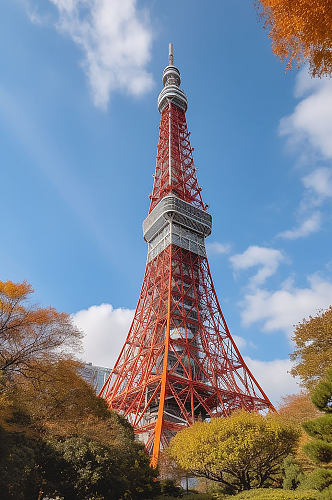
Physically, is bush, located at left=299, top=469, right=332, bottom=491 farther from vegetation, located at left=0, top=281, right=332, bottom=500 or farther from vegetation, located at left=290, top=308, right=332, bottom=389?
vegetation, located at left=290, top=308, right=332, bottom=389

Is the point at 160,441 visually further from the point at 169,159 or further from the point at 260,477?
the point at 169,159

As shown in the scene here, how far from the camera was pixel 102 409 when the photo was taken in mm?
13219

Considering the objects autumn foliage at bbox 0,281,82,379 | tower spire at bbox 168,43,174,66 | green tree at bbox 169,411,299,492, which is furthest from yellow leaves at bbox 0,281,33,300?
tower spire at bbox 168,43,174,66

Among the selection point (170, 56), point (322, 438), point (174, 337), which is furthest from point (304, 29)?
point (170, 56)

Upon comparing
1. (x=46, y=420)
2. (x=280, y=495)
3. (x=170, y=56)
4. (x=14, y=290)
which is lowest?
(x=280, y=495)

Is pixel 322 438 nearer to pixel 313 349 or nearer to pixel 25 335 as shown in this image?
pixel 313 349

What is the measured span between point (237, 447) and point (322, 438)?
3779 mm

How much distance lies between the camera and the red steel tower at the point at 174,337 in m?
18.5

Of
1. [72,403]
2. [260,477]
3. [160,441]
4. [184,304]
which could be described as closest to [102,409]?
[72,403]

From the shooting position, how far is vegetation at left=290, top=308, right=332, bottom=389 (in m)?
11.5

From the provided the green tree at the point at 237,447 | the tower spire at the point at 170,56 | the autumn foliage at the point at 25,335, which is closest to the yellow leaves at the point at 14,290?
the autumn foliage at the point at 25,335

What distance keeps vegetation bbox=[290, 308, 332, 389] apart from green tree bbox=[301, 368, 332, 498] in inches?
113

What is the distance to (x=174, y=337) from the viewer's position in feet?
73.2

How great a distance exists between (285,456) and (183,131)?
90.9 feet
